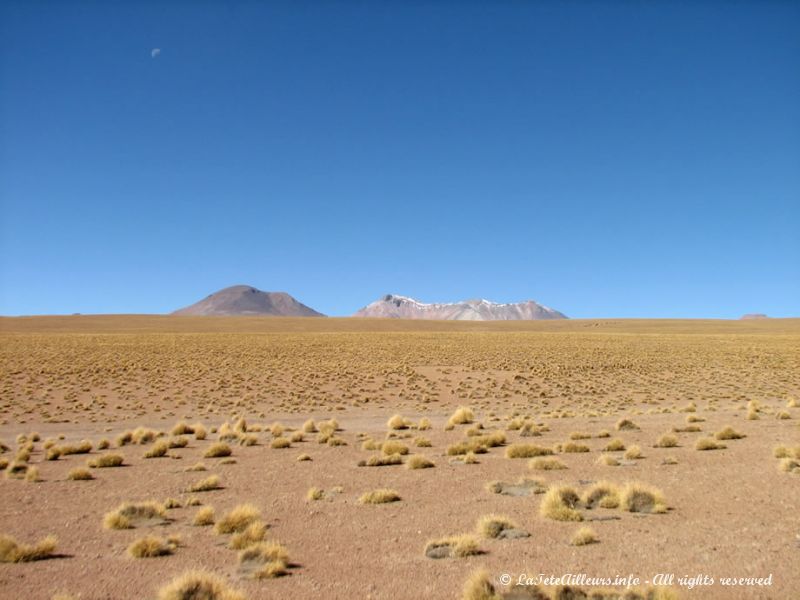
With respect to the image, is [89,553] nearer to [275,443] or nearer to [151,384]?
[275,443]

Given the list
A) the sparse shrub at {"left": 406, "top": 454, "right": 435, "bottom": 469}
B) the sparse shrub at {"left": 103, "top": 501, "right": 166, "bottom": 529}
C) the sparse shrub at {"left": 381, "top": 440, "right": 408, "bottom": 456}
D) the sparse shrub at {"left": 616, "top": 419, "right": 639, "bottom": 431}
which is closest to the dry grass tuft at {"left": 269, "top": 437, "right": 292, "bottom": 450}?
the sparse shrub at {"left": 381, "top": 440, "right": 408, "bottom": 456}

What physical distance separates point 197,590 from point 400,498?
21.8 feet

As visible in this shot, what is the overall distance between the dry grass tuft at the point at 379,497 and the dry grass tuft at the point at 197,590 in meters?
5.77

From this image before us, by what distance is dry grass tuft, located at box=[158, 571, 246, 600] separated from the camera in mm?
7312

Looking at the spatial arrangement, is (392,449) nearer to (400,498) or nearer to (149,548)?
(400,498)

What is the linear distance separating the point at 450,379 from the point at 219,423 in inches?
822

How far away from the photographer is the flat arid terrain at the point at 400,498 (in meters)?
8.36

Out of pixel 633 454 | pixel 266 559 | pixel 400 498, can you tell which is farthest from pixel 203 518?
pixel 633 454

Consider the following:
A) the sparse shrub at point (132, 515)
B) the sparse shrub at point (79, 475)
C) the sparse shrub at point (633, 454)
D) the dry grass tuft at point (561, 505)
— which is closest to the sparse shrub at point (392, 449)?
the sparse shrub at point (633, 454)

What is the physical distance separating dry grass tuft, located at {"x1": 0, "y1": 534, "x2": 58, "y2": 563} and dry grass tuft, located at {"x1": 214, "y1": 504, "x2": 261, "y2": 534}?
2.64 metres

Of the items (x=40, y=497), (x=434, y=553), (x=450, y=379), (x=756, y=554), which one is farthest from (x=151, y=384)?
(x=756, y=554)

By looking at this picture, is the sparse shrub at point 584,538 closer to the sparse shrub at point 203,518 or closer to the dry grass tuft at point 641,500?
the dry grass tuft at point 641,500

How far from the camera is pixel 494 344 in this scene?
231 ft

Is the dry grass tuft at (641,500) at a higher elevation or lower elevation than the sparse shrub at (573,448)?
higher
